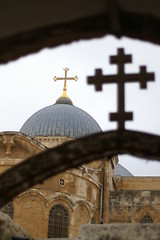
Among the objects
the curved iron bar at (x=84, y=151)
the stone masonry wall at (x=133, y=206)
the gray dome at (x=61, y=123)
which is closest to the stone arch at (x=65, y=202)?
the stone masonry wall at (x=133, y=206)

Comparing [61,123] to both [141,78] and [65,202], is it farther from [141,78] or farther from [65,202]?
[141,78]

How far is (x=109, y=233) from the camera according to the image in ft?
43.0

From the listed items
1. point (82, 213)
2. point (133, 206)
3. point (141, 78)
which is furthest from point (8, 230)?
point (133, 206)

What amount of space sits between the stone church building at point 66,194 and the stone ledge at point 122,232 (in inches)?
372

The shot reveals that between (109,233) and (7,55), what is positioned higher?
(7,55)

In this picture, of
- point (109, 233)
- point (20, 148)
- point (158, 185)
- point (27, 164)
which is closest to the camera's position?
point (27, 164)

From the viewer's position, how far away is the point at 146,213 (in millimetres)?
25953

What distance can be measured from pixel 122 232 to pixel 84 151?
8.71 m

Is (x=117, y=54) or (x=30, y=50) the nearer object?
(x=30, y=50)

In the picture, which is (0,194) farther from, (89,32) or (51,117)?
(51,117)

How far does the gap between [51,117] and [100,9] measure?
2471cm

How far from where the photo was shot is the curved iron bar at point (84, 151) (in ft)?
15.6

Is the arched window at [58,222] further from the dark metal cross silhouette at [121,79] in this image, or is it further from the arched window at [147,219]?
the dark metal cross silhouette at [121,79]

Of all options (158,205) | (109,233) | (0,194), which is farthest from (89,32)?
(158,205)
